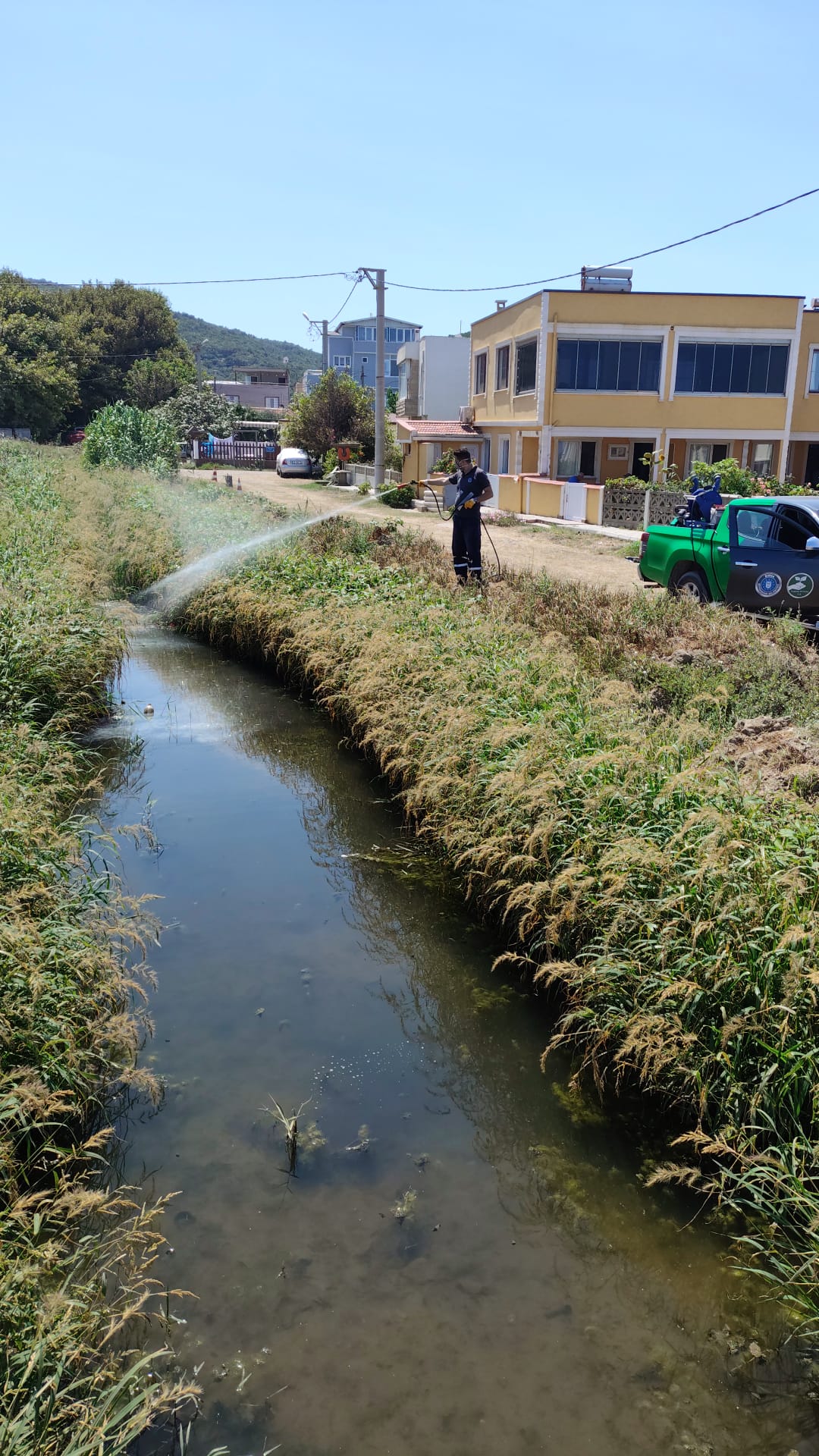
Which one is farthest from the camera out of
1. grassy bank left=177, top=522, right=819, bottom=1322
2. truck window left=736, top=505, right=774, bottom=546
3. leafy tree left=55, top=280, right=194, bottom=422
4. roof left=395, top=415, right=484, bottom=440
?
leafy tree left=55, top=280, right=194, bottom=422

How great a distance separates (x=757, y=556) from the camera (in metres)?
12.4

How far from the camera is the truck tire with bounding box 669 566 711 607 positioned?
13414 millimetres

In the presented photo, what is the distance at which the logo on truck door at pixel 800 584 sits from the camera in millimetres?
11859

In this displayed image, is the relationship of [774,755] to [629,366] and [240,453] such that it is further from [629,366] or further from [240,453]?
[240,453]

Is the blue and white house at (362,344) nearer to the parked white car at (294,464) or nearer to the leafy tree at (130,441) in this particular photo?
the parked white car at (294,464)

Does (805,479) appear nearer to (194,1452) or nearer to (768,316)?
(768,316)

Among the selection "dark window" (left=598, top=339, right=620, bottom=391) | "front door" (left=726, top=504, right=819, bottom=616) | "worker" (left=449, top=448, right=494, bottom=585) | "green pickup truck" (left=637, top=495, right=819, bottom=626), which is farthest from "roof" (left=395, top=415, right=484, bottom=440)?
"front door" (left=726, top=504, right=819, bottom=616)

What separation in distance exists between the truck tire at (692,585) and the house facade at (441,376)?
143 ft

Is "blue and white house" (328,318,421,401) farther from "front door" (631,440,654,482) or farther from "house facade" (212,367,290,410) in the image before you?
"front door" (631,440,654,482)

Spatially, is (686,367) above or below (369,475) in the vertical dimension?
above

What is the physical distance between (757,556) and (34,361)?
6202 cm

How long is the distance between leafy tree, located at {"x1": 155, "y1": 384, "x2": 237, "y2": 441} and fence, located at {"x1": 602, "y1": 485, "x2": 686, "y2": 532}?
1603 inches

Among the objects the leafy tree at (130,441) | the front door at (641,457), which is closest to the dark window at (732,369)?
the front door at (641,457)

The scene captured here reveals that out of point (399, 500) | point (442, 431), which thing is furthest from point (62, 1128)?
point (442, 431)
